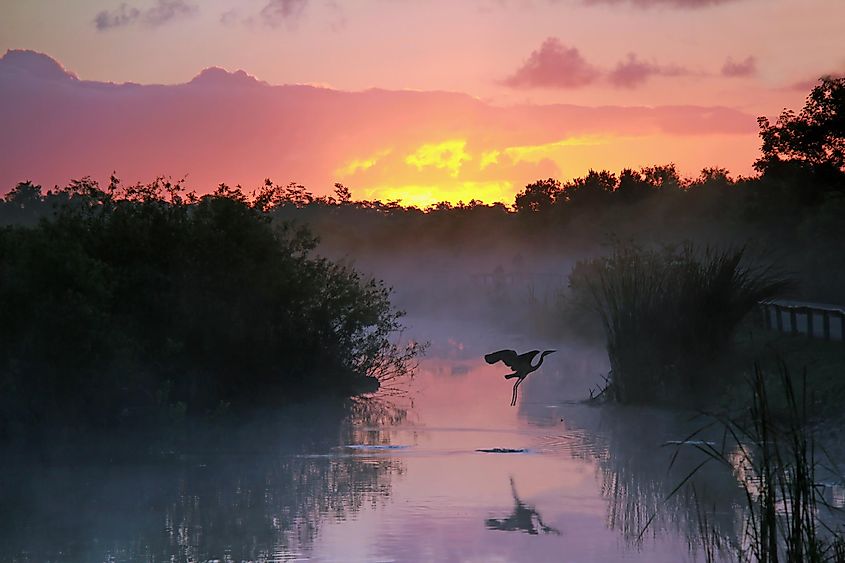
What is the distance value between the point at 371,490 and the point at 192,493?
6.06 ft

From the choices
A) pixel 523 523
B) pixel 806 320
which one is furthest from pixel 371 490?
pixel 806 320

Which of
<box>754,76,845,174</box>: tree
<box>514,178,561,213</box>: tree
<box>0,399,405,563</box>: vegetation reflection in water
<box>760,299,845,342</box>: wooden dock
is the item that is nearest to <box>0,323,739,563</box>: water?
<box>0,399,405,563</box>: vegetation reflection in water

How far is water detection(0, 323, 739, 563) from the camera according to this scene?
10445mm

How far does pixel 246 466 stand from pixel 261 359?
16.4ft

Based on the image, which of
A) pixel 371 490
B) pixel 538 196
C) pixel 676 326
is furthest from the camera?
pixel 538 196

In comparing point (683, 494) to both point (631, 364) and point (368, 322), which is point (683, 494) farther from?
point (368, 322)

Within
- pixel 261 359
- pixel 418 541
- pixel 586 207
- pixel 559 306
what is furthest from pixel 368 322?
pixel 586 207

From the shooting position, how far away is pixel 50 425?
16.3 m

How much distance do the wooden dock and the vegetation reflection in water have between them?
766 centimetres

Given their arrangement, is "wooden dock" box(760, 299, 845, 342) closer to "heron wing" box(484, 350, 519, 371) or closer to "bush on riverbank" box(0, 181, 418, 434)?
"heron wing" box(484, 350, 519, 371)

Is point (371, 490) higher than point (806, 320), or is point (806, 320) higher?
point (806, 320)

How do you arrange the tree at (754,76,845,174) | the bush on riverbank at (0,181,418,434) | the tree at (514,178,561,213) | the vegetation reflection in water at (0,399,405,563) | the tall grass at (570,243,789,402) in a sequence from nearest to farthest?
the vegetation reflection in water at (0,399,405,563) → the bush on riverbank at (0,181,418,434) → the tall grass at (570,243,789,402) → the tree at (754,76,845,174) → the tree at (514,178,561,213)

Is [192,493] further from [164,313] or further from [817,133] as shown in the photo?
[817,133]

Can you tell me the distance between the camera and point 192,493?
13.1 metres
